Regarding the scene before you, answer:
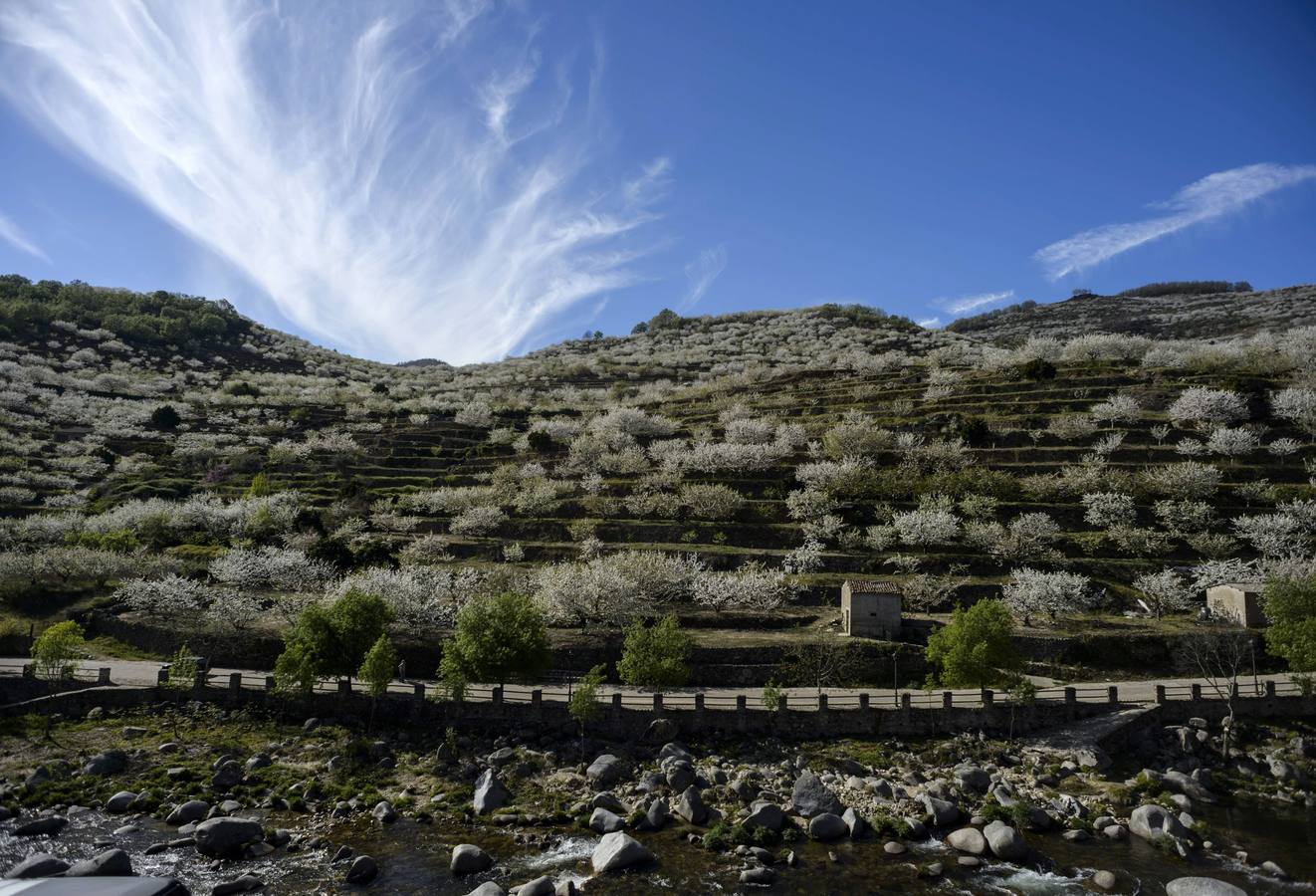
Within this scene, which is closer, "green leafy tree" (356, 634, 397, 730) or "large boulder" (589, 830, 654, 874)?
"large boulder" (589, 830, 654, 874)

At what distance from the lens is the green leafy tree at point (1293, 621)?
35.0m

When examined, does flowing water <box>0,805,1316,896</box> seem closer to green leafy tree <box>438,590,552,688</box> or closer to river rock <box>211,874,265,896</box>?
river rock <box>211,874,265,896</box>

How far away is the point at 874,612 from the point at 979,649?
975cm

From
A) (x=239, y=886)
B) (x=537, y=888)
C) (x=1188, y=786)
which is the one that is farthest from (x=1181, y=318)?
(x=239, y=886)

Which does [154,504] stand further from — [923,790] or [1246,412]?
[1246,412]

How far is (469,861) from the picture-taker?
23.2 meters

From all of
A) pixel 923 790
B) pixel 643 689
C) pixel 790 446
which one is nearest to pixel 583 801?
pixel 643 689

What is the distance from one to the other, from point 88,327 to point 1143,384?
186 m

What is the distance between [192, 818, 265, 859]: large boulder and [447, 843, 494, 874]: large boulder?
7668mm

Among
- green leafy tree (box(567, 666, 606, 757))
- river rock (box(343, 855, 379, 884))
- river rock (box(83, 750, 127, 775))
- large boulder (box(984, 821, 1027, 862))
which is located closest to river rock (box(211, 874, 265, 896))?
river rock (box(343, 855, 379, 884))

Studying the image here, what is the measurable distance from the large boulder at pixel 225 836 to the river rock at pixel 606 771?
12857 mm

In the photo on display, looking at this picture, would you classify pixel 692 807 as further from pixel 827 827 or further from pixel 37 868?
pixel 37 868

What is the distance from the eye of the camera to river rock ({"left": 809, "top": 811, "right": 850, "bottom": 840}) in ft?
83.7

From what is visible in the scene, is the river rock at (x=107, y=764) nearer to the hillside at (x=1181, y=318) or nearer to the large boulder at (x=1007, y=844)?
the large boulder at (x=1007, y=844)
